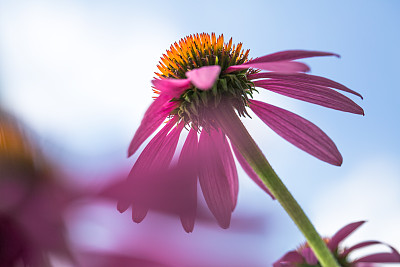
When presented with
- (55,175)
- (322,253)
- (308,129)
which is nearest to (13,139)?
(55,175)

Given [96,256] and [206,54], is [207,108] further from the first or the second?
[96,256]

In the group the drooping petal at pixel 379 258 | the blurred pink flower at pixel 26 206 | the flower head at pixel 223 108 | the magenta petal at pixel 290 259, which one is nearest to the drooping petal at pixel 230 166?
the flower head at pixel 223 108

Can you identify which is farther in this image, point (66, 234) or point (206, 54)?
point (206, 54)

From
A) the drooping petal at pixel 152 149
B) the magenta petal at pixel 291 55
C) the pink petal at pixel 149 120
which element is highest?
the magenta petal at pixel 291 55

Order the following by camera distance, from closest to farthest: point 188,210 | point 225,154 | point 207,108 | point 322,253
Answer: point 188,210 → point 322,253 → point 207,108 → point 225,154

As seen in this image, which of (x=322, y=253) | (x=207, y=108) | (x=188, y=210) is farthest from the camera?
(x=207, y=108)

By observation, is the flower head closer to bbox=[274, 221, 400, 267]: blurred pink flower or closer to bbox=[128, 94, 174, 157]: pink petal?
bbox=[128, 94, 174, 157]: pink petal

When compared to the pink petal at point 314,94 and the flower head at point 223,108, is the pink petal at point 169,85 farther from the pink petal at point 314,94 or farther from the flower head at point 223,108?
A: the pink petal at point 314,94
